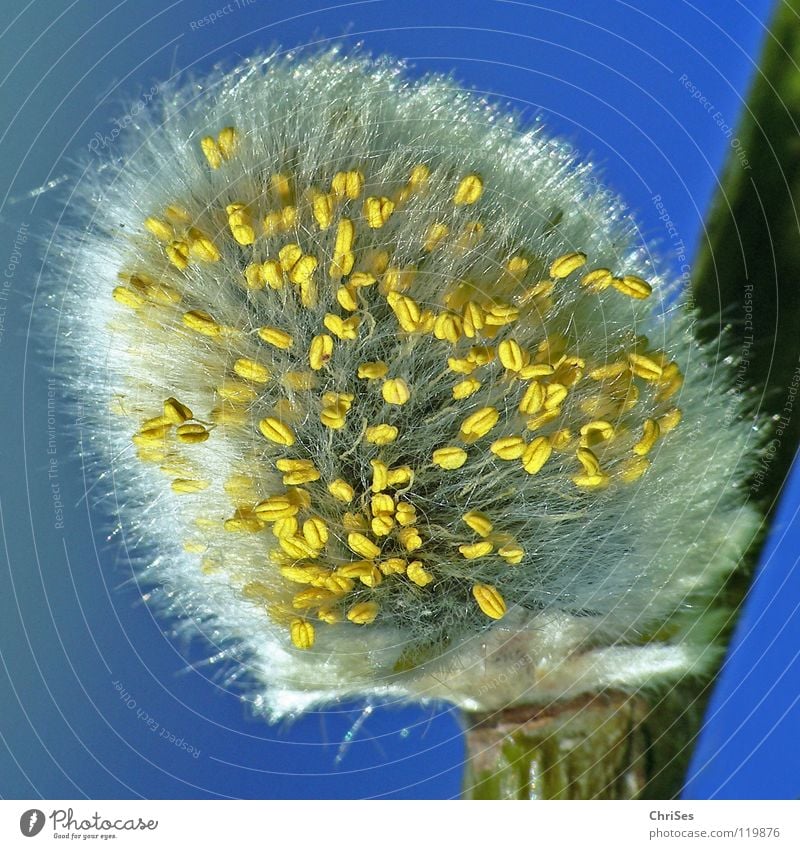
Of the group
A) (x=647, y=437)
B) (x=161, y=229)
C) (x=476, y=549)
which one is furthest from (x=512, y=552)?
(x=161, y=229)

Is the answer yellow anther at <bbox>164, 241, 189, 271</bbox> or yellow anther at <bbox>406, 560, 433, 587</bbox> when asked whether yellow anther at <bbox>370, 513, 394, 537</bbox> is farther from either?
yellow anther at <bbox>164, 241, 189, 271</bbox>

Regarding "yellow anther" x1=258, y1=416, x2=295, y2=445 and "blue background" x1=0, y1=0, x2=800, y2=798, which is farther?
"blue background" x1=0, y1=0, x2=800, y2=798

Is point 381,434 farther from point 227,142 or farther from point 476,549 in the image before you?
point 227,142

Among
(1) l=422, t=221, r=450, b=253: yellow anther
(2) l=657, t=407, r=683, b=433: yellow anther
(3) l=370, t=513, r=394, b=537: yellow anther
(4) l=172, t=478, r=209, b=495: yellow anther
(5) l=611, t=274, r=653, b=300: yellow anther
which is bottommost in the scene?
(3) l=370, t=513, r=394, b=537: yellow anther

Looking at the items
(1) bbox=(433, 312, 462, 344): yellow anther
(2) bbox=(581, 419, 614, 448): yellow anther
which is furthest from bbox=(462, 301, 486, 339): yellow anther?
(2) bbox=(581, 419, 614, 448): yellow anther

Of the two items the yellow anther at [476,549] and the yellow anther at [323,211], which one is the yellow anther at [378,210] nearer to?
the yellow anther at [323,211]

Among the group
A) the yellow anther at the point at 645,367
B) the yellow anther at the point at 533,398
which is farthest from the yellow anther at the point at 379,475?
the yellow anther at the point at 645,367
